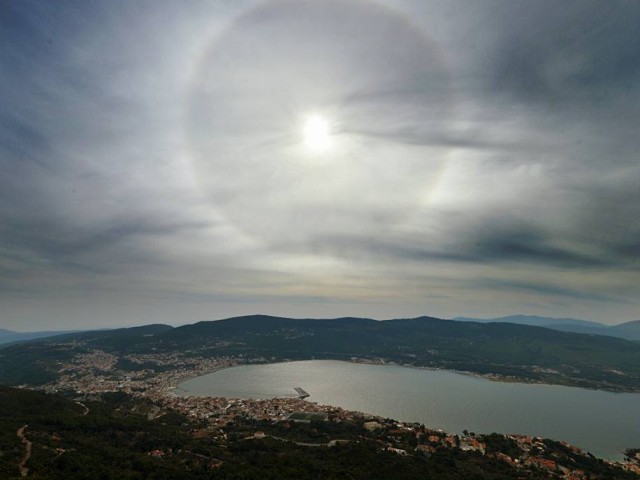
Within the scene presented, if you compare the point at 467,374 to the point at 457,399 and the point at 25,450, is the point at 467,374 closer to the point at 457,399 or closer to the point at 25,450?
the point at 457,399

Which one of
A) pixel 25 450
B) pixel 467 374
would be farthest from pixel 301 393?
pixel 467 374

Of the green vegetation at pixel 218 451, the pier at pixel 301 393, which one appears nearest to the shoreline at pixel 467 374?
the pier at pixel 301 393

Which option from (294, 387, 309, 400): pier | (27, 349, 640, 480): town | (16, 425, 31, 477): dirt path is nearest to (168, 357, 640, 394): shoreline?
(27, 349, 640, 480): town

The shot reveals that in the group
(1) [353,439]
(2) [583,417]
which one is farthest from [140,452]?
(2) [583,417]

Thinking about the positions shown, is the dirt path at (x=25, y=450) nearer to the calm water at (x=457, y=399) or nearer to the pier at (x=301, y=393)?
the calm water at (x=457, y=399)

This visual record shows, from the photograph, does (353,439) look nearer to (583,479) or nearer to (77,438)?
(583,479)

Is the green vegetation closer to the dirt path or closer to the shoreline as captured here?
the dirt path
